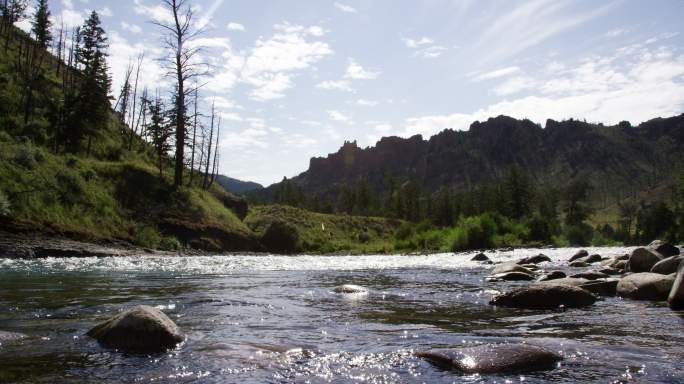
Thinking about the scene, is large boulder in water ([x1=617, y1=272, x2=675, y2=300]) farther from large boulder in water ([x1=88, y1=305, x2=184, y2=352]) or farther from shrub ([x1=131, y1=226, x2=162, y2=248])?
shrub ([x1=131, y1=226, x2=162, y2=248])

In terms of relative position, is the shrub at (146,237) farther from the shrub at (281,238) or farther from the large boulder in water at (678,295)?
the large boulder in water at (678,295)

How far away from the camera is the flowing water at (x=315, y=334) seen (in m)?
4.95

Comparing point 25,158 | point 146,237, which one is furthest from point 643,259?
point 25,158

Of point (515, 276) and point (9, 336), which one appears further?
point (515, 276)

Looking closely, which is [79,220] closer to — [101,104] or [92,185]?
[92,185]

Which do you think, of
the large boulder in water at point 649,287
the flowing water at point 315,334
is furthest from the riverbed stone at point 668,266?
the flowing water at point 315,334

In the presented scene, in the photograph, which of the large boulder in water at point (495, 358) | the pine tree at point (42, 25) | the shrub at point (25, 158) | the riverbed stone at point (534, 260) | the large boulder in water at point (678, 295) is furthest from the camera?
the pine tree at point (42, 25)

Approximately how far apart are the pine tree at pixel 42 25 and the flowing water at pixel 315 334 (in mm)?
64031

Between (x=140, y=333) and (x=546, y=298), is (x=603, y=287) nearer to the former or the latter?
(x=546, y=298)

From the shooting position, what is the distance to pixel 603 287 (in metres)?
11.6

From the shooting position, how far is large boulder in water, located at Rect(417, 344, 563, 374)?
5.10 meters

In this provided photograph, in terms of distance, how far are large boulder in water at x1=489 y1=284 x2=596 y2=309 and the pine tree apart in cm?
7301

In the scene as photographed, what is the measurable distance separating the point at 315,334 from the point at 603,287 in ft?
26.8

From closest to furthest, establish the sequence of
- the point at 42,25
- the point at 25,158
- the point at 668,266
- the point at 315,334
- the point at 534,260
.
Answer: the point at 315,334, the point at 668,266, the point at 534,260, the point at 25,158, the point at 42,25
